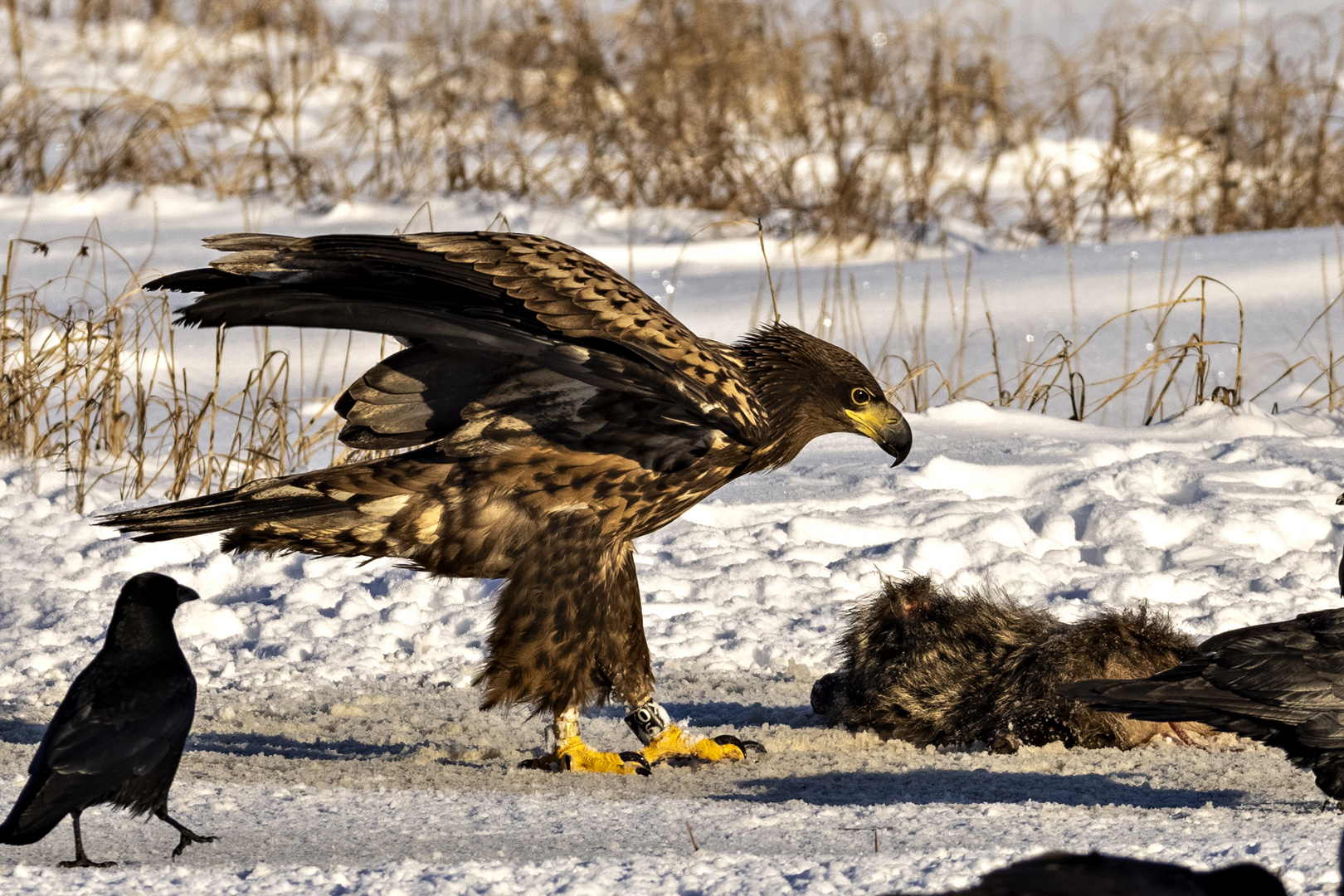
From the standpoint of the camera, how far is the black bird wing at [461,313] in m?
3.47

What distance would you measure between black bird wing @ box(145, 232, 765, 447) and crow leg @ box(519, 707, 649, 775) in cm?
80

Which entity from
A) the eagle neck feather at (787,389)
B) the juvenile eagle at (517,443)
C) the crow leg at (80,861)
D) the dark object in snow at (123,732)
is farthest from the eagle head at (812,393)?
the crow leg at (80,861)

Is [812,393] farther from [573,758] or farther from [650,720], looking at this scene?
[573,758]

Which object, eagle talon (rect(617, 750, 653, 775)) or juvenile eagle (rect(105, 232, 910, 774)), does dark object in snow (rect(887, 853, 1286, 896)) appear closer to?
juvenile eagle (rect(105, 232, 910, 774))

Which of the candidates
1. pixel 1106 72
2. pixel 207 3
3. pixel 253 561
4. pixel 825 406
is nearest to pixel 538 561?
pixel 825 406

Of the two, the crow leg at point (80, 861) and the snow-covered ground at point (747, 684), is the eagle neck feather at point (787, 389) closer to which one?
the snow-covered ground at point (747, 684)

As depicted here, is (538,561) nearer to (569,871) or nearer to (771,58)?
(569,871)

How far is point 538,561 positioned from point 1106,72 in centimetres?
1080

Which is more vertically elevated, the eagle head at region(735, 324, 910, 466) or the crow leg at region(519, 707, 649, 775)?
the eagle head at region(735, 324, 910, 466)

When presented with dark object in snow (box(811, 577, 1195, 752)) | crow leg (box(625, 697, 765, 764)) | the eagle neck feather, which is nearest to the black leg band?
crow leg (box(625, 697, 765, 764))

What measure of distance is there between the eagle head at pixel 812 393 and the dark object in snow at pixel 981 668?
462mm

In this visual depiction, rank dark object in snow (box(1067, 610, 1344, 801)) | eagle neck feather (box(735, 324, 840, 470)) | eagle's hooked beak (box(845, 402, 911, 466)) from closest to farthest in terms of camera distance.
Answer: dark object in snow (box(1067, 610, 1344, 801)), eagle neck feather (box(735, 324, 840, 470)), eagle's hooked beak (box(845, 402, 911, 466))

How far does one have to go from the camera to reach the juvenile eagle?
352 centimetres

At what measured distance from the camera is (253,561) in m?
5.57
